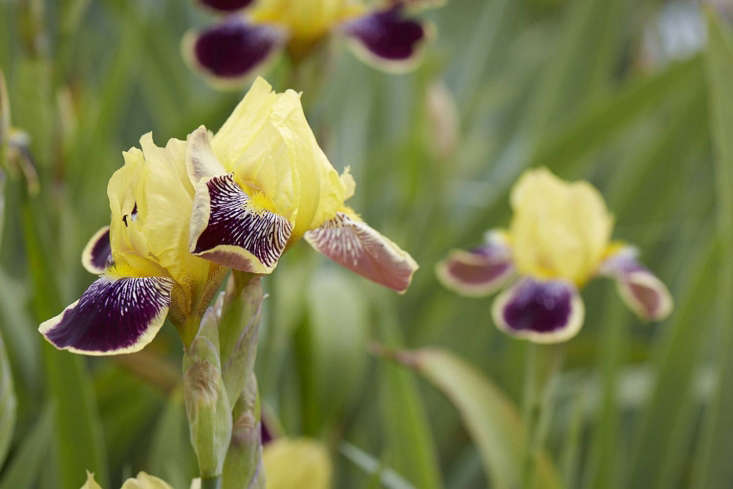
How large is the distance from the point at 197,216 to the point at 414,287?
72cm

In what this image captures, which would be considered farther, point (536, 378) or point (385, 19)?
point (385, 19)

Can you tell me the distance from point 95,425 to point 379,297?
337 millimetres

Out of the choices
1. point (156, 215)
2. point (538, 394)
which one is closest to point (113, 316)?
point (156, 215)

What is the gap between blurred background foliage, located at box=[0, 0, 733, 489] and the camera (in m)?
0.65

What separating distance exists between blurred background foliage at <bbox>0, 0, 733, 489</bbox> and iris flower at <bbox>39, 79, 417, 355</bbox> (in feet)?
0.40

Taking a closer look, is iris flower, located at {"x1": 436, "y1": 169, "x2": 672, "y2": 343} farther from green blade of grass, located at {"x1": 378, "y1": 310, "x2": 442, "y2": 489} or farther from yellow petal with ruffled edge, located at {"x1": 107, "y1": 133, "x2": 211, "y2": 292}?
yellow petal with ruffled edge, located at {"x1": 107, "y1": 133, "x2": 211, "y2": 292}

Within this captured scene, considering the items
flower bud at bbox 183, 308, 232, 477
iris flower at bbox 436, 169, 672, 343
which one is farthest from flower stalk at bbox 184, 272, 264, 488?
iris flower at bbox 436, 169, 672, 343

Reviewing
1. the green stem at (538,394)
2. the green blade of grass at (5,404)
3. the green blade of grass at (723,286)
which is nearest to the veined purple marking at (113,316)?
the green blade of grass at (5,404)

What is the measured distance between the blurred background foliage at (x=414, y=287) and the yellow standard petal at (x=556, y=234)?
0.35 feet

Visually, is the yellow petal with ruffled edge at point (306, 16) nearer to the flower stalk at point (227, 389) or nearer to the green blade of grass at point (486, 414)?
the green blade of grass at point (486, 414)

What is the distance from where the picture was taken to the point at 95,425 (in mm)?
545

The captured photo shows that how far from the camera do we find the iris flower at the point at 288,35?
798 mm

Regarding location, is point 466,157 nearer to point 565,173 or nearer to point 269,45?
point 565,173

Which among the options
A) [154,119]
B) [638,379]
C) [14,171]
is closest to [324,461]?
[14,171]
